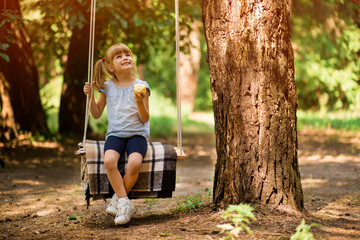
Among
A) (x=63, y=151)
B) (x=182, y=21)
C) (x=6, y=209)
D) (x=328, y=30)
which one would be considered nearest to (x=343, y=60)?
(x=328, y=30)

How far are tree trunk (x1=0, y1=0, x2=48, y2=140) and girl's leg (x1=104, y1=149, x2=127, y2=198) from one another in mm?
5183

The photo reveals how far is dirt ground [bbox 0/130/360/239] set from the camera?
3.17 metres

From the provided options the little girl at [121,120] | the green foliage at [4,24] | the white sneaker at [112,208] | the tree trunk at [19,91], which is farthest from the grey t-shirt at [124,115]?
the tree trunk at [19,91]

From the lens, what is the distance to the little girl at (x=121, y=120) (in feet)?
11.5

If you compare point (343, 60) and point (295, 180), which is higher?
point (343, 60)

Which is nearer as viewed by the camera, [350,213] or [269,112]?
[269,112]

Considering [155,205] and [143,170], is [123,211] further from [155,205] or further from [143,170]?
[155,205]

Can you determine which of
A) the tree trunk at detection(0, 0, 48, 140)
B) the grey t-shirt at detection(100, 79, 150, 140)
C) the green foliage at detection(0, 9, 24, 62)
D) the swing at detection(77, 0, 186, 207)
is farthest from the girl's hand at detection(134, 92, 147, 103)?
the tree trunk at detection(0, 0, 48, 140)

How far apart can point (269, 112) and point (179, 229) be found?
40.3 inches

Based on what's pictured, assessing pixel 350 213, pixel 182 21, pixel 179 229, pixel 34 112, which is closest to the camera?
pixel 179 229

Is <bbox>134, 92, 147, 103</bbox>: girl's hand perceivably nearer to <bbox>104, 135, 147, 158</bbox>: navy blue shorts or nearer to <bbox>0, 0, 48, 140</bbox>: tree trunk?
<bbox>104, 135, 147, 158</bbox>: navy blue shorts

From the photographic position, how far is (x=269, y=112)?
3.27m

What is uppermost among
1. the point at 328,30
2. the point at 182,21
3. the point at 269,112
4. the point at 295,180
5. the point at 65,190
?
the point at 328,30

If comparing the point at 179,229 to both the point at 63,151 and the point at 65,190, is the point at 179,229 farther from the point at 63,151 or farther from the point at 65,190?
the point at 63,151
